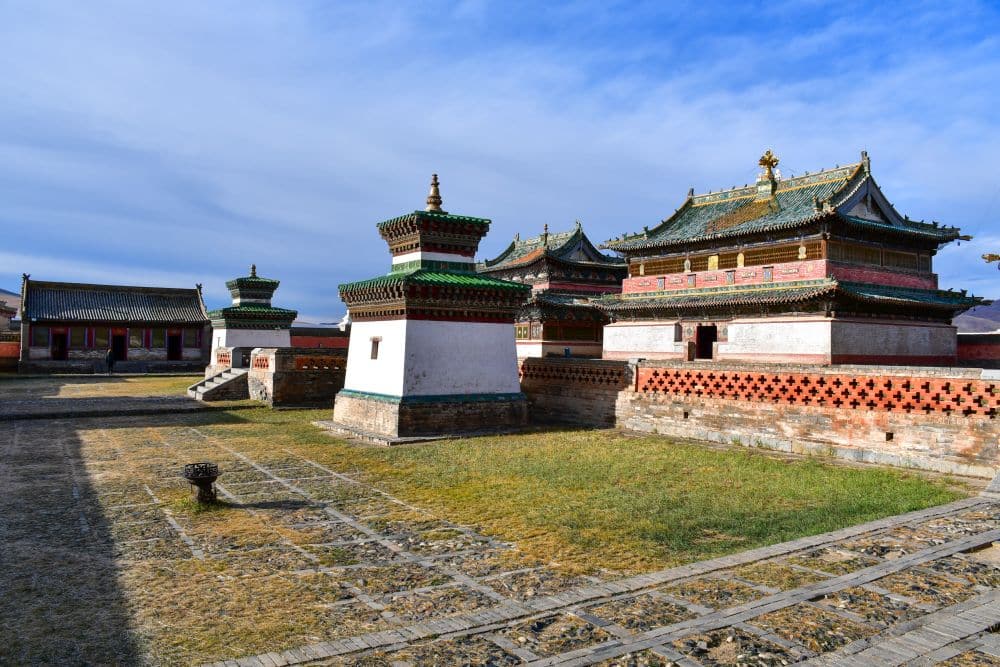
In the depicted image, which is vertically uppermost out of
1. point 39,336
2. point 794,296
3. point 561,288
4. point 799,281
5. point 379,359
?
Result: point 561,288

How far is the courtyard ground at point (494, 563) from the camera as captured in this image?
200 inches

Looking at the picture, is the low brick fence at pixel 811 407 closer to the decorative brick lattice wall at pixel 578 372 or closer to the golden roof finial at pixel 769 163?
the decorative brick lattice wall at pixel 578 372

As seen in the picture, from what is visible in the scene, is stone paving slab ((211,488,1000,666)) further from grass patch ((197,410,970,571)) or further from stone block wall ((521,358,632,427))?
stone block wall ((521,358,632,427))

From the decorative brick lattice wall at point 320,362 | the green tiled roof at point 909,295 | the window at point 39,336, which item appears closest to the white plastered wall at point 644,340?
the green tiled roof at point 909,295

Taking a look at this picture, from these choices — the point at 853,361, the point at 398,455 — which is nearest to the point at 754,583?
the point at 398,455

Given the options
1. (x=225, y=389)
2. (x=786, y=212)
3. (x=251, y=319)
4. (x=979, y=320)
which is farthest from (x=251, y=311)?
(x=979, y=320)

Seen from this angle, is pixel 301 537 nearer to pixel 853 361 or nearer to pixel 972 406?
pixel 972 406

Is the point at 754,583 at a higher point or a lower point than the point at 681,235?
lower

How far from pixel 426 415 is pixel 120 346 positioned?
33084mm

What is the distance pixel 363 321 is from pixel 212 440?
483cm

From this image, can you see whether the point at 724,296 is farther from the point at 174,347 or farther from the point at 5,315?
the point at 5,315

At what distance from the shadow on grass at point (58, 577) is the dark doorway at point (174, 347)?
3368cm

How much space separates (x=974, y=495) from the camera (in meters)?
9.78

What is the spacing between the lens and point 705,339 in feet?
88.4
